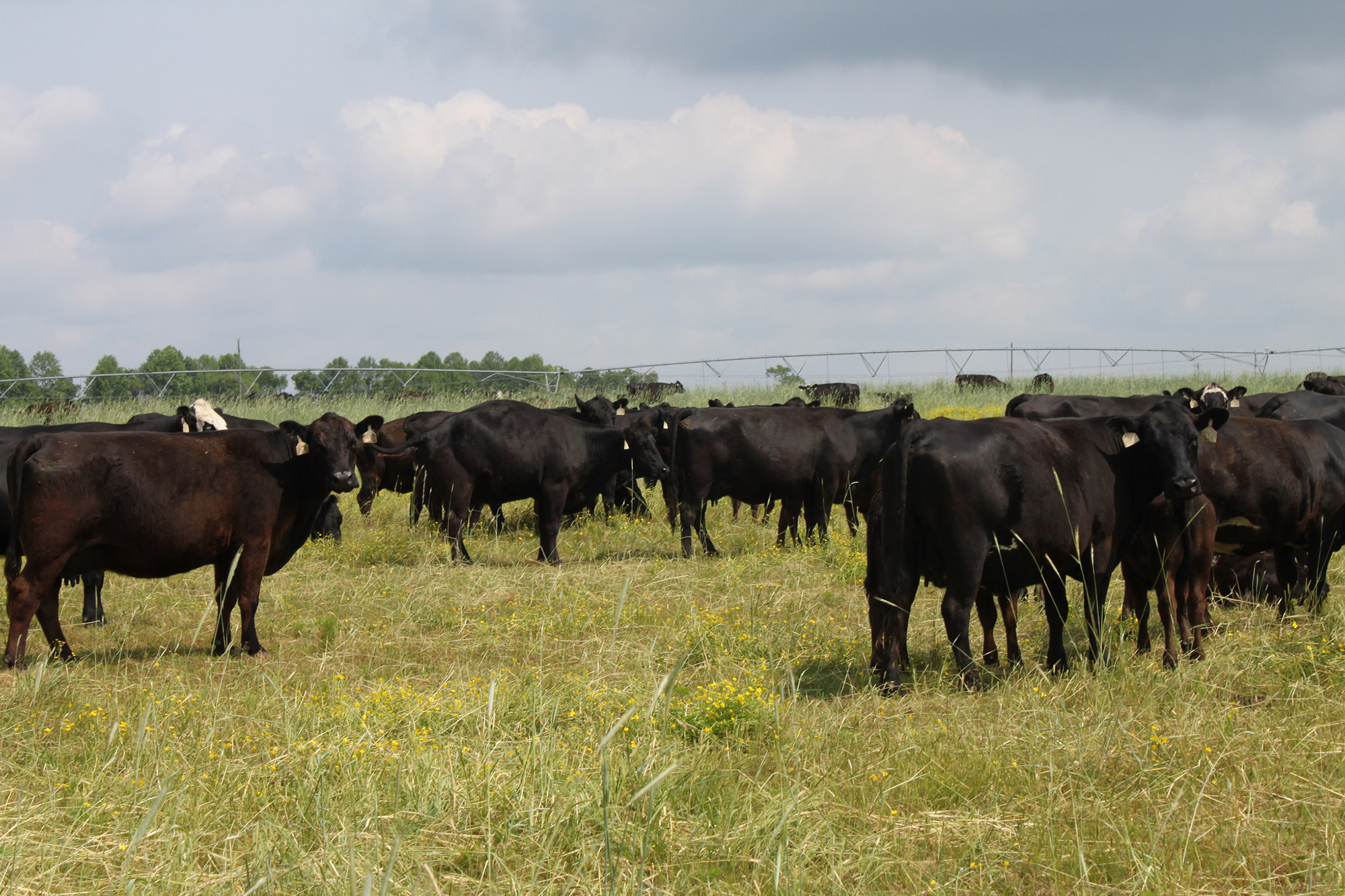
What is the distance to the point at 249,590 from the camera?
25.9 feet

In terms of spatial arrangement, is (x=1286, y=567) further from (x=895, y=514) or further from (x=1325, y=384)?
(x=1325, y=384)

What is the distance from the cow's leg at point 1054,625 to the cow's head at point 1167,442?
91 cm

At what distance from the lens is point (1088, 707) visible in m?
5.41

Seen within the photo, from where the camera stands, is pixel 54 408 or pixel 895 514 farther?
pixel 54 408

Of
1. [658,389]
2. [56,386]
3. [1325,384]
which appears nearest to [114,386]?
[56,386]

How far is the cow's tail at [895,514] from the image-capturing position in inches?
255

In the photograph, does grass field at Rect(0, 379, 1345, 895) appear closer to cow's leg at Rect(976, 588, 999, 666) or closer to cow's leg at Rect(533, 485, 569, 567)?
cow's leg at Rect(976, 588, 999, 666)

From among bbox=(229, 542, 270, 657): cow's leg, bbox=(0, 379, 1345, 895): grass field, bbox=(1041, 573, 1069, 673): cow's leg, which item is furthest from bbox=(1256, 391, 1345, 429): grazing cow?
bbox=(229, 542, 270, 657): cow's leg

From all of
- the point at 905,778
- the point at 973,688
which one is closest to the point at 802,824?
the point at 905,778

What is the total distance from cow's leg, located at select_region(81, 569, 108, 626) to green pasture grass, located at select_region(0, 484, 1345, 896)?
1.23 meters

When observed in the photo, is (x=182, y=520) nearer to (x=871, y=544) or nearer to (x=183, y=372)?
(x=871, y=544)

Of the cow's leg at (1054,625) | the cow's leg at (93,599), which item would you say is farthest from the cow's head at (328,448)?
the cow's leg at (1054,625)

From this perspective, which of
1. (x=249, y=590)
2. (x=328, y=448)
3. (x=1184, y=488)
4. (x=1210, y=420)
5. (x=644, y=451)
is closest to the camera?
(x=1184, y=488)

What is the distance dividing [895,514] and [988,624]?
142 centimetres
